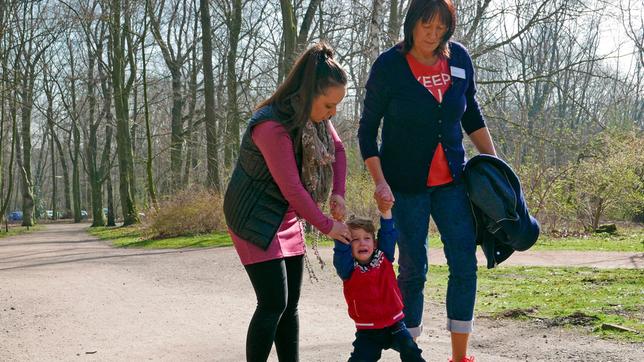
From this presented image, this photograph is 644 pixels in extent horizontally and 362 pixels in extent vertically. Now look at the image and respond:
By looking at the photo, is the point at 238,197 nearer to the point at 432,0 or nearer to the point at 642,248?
the point at 432,0

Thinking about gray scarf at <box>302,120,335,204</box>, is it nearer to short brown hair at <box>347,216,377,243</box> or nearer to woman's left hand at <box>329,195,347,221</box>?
woman's left hand at <box>329,195,347,221</box>

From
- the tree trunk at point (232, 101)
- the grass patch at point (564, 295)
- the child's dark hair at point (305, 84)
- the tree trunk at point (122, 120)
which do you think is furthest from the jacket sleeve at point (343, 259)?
the tree trunk at point (122, 120)

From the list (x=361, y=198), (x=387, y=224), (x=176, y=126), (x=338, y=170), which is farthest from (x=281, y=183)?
(x=176, y=126)

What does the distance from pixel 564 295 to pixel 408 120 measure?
13.1ft

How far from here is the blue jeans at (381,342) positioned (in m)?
3.64

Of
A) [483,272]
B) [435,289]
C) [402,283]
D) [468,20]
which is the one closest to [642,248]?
[483,272]

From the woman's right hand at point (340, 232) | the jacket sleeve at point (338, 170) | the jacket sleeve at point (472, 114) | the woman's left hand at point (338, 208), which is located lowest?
the woman's right hand at point (340, 232)

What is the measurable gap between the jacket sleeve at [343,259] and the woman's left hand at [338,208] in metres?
0.13

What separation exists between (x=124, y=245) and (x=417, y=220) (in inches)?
651

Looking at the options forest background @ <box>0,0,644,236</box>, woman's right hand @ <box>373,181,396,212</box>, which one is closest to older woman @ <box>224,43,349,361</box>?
woman's right hand @ <box>373,181,396,212</box>

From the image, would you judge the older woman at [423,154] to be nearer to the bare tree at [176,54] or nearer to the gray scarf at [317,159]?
the gray scarf at [317,159]

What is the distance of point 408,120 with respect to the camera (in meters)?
3.80

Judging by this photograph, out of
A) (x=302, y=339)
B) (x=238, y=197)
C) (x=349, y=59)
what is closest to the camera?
(x=238, y=197)

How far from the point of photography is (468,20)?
20141 mm
